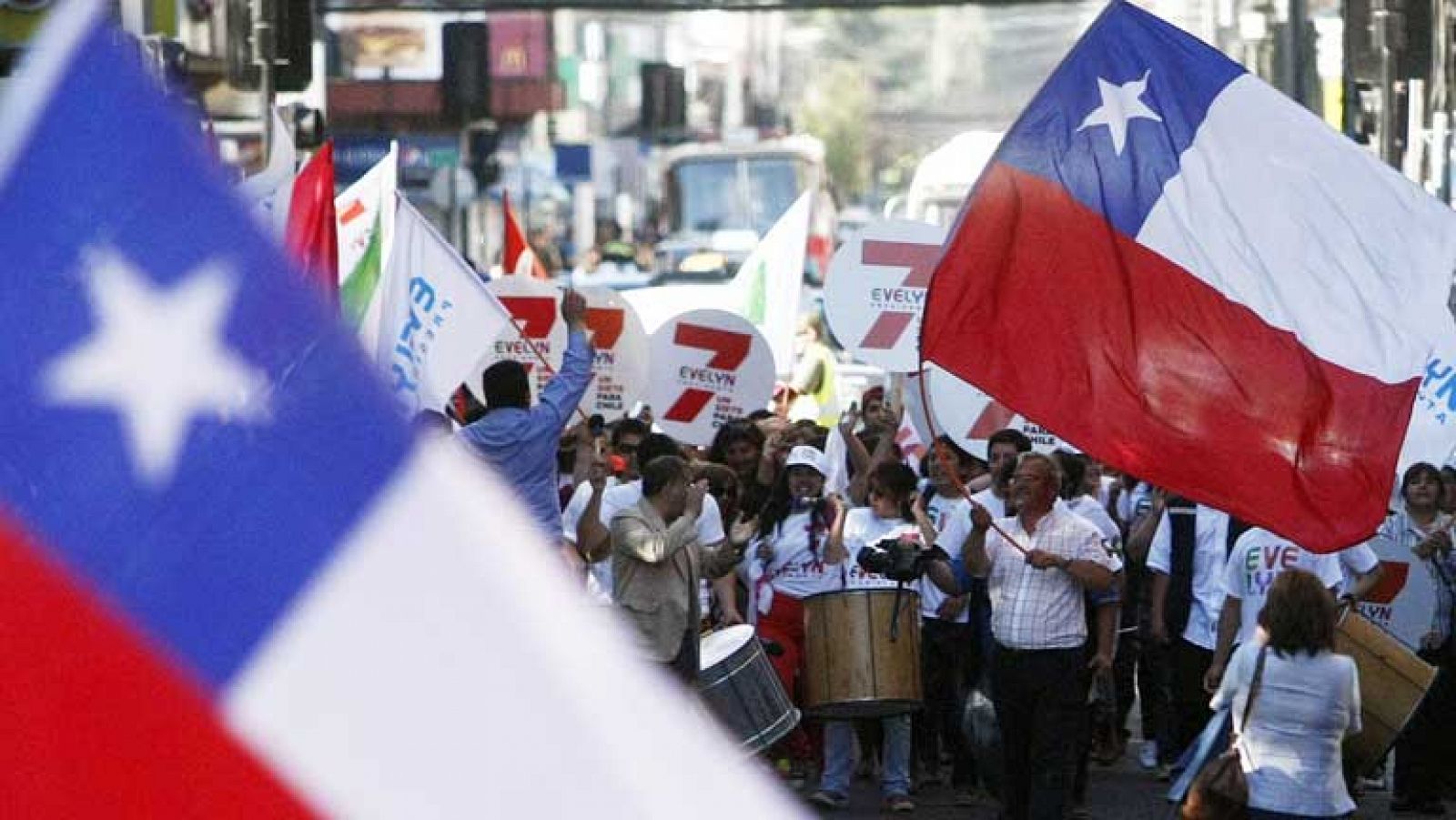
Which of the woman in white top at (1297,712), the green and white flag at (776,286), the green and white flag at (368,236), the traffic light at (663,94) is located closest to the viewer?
the woman in white top at (1297,712)

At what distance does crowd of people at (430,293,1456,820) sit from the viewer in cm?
888

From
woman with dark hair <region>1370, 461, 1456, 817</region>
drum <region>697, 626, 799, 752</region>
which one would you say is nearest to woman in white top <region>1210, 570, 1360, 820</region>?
drum <region>697, 626, 799, 752</region>

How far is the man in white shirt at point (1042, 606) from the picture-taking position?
36.0 feet

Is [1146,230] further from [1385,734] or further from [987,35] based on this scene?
[987,35]

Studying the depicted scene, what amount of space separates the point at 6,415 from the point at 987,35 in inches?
5972

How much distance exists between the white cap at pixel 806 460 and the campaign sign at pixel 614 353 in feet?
11.1

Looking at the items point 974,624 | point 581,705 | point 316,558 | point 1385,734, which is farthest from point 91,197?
point 974,624

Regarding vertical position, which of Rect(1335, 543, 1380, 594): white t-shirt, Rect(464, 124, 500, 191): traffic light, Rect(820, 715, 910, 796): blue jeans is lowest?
Rect(464, 124, 500, 191): traffic light

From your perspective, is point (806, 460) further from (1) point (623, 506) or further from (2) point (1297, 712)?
(2) point (1297, 712)

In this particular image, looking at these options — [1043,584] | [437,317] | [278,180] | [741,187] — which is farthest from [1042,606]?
[741,187]

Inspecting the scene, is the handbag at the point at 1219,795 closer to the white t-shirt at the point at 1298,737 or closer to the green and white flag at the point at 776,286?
the white t-shirt at the point at 1298,737

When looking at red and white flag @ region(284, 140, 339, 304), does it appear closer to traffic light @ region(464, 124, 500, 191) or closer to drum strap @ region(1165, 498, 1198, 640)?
drum strap @ region(1165, 498, 1198, 640)

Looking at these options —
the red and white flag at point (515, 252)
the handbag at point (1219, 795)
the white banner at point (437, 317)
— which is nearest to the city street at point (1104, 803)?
the white banner at point (437, 317)

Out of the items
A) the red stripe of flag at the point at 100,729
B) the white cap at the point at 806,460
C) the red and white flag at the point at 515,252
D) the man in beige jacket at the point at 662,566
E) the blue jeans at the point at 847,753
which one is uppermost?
the red stripe of flag at the point at 100,729
